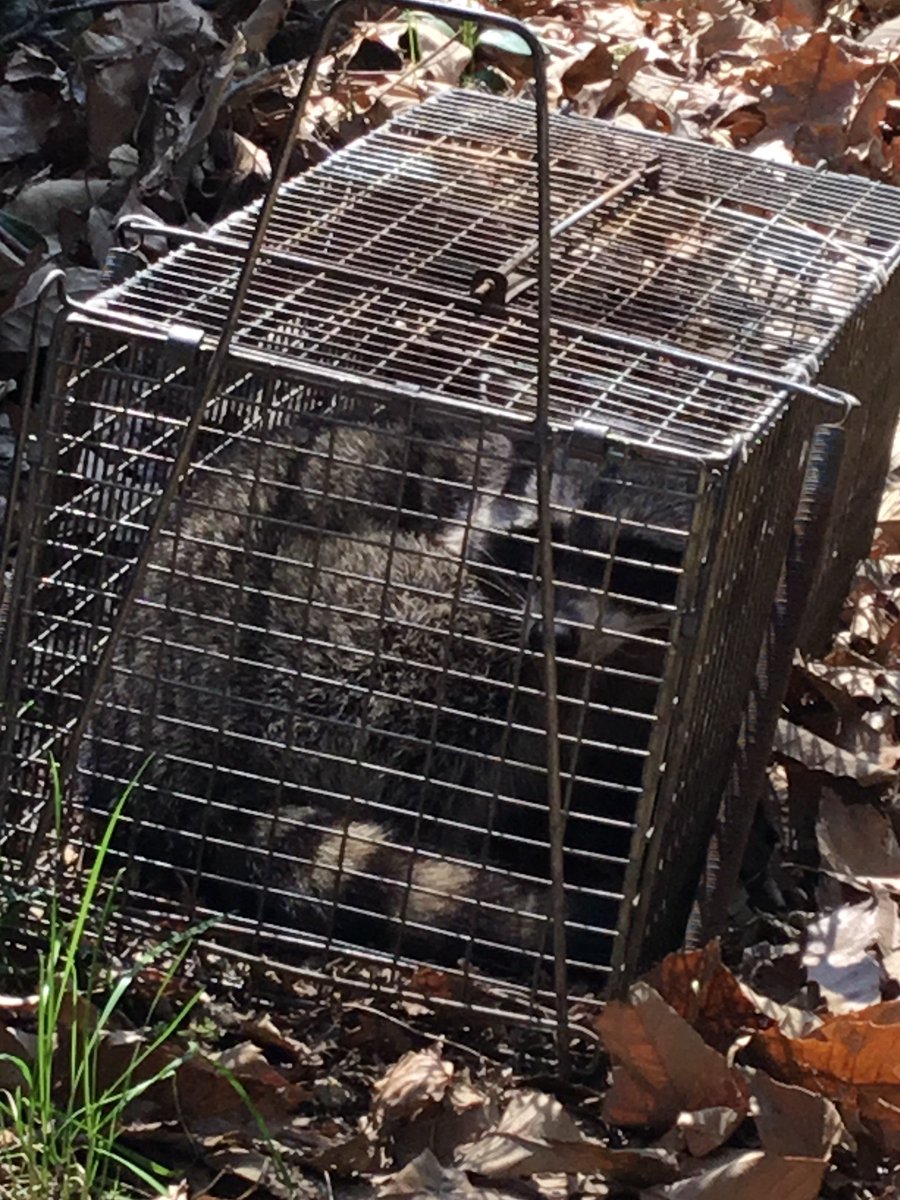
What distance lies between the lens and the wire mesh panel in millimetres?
2713

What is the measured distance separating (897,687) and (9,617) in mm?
1966

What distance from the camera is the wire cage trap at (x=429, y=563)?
Result: 2.68 meters

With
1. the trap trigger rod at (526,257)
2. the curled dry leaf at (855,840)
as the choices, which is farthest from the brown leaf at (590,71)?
the curled dry leaf at (855,840)

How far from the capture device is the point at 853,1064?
2533 millimetres

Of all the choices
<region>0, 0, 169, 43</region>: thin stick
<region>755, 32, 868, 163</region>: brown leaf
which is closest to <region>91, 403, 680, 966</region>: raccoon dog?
<region>0, 0, 169, 43</region>: thin stick

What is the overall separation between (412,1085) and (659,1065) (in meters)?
0.38

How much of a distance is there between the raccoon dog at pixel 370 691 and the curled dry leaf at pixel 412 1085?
20cm

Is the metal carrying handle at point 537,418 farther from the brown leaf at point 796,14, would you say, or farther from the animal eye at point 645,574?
the brown leaf at point 796,14

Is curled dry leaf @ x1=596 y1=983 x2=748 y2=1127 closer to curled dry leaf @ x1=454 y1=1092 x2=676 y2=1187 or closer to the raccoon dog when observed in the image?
curled dry leaf @ x1=454 y1=1092 x2=676 y2=1187

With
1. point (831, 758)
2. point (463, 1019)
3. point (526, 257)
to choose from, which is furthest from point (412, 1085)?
point (526, 257)

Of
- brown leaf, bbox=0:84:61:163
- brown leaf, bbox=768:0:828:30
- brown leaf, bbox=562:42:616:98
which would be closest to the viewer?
brown leaf, bbox=0:84:61:163

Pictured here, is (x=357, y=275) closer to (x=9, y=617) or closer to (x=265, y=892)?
(x=9, y=617)

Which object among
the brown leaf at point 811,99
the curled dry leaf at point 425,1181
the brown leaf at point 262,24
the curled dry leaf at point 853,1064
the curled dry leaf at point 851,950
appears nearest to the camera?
the curled dry leaf at point 425,1181

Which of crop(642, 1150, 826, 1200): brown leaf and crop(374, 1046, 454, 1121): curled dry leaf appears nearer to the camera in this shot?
crop(642, 1150, 826, 1200): brown leaf
